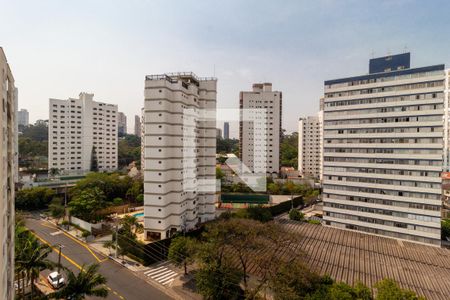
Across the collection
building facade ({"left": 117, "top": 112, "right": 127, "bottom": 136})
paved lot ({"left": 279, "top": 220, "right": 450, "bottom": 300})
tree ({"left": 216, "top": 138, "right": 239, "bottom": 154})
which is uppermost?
building facade ({"left": 117, "top": 112, "right": 127, "bottom": 136})

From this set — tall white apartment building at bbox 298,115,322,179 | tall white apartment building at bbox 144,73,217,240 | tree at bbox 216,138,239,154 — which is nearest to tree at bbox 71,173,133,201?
tall white apartment building at bbox 144,73,217,240

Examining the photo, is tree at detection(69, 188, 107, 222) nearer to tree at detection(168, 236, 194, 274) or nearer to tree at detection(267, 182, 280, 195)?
tree at detection(168, 236, 194, 274)

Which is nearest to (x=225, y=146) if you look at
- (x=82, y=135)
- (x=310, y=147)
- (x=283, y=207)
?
(x=310, y=147)

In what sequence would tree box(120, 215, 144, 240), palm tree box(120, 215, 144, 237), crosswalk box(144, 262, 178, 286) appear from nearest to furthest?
1. crosswalk box(144, 262, 178, 286)
2. tree box(120, 215, 144, 240)
3. palm tree box(120, 215, 144, 237)

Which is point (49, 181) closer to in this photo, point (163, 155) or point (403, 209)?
point (163, 155)

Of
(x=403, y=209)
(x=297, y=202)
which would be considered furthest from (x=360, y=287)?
(x=297, y=202)

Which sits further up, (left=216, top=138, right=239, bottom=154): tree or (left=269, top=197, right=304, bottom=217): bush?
(left=216, top=138, right=239, bottom=154): tree

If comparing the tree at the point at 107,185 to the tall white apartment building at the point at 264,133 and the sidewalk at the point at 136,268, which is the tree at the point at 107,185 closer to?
the sidewalk at the point at 136,268
